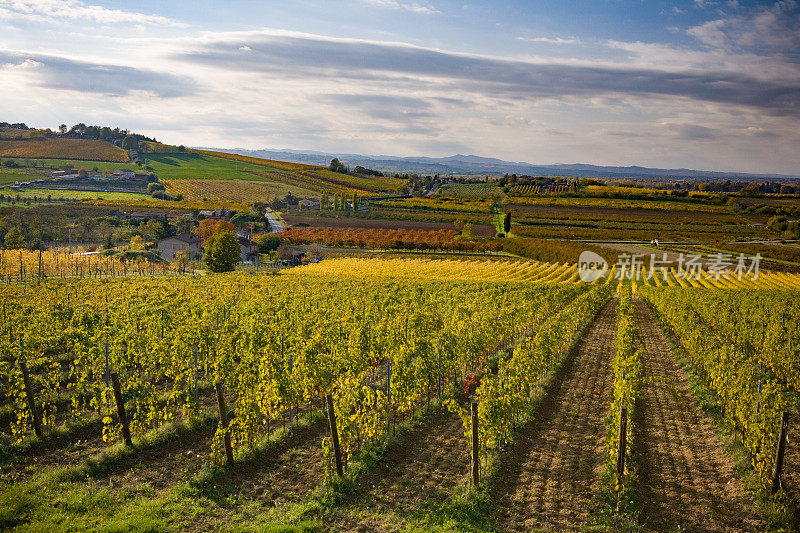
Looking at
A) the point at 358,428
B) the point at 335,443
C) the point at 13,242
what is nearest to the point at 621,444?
the point at 335,443

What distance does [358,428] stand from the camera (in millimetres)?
11680

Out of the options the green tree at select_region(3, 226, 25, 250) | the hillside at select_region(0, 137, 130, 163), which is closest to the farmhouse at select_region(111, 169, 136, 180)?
the hillside at select_region(0, 137, 130, 163)

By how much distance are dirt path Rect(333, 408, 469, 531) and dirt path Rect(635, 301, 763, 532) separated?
11.6 feet

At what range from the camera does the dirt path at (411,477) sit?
850 centimetres

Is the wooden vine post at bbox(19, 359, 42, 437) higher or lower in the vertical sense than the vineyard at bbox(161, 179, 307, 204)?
lower

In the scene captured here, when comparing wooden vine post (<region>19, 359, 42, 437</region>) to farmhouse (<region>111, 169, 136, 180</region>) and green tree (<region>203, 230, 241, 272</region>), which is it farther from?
farmhouse (<region>111, 169, 136, 180</region>)

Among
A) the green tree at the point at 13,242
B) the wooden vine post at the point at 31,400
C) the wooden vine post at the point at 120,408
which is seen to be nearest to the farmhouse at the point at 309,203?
the green tree at the point at 13,242

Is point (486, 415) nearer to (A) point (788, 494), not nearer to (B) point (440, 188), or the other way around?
(A) point (788, 494)

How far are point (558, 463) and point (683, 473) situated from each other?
2501 mm

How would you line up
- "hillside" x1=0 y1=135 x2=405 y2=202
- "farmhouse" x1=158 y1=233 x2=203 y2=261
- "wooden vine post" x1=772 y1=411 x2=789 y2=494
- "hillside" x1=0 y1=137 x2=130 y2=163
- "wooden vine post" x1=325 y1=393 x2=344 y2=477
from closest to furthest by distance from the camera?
1. "wooden vine post" x1=772 y1=411 x2=789 y2=494
2. "wooden vine post" x1=325 y1=393 x2=344 y2=477
3. "farmhouse" x1=158 y1=233 x2=203 y2=261
4. "hillside" x1=0 y1=135 x2=405 y2=202
5. "hillside" x1=0 y1=137 x2=130 y2=163

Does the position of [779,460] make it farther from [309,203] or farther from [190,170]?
[190,170]

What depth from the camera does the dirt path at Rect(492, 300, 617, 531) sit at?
28.4 feet

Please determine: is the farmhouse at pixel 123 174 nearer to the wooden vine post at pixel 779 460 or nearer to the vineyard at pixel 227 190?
the vineyard at pixel 227 190

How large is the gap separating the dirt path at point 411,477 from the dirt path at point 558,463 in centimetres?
99
